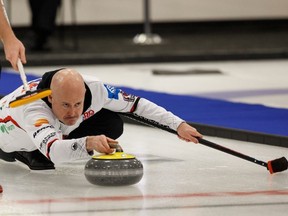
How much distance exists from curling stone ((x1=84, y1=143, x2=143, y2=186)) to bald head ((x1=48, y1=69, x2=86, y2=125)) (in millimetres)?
253

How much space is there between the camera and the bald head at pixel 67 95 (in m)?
4.98

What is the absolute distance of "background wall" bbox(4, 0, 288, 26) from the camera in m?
14.9

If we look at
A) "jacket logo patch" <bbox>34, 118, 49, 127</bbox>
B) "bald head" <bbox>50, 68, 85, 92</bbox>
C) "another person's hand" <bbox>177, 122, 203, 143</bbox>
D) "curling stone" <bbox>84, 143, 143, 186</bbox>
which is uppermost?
"bald head" <bbox>50, 68, 85, 92</bbox>

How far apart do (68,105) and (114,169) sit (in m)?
0.39

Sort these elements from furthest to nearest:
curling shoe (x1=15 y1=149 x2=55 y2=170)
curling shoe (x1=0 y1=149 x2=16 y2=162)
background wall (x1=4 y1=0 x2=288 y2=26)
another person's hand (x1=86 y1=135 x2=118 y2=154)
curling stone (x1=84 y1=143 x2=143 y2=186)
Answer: background wall (x1=4 y1=0 x2=288 y2=26), curling shoe (x1=0 y1=149 x2=16 y2=162), curling shoe (x1=15 y1=149 x2=55 y2=170), curling stone (x1=84 y1=143 x2=143 y2=186), another person's hand (x1=86 y1=135 x2=118 y2=154)

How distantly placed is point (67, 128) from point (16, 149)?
0.32 metres

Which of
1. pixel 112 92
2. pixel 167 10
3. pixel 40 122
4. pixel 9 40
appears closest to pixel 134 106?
pixel 112 92

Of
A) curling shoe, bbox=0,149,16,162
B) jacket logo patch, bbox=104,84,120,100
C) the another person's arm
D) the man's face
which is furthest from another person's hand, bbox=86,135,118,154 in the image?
curling shoe, bbox=0,149,16,162

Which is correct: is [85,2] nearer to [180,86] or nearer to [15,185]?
[180,86]

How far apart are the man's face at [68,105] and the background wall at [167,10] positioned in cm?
978

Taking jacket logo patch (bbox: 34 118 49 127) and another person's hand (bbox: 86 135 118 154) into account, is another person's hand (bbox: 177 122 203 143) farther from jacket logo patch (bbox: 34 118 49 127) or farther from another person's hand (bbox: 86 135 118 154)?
jacket logo patch (bbox: 34 118 49 127)

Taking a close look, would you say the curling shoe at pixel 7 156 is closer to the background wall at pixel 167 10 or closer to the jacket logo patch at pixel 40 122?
the jacket logo patch at pixel 40 122

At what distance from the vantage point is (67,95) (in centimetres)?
498

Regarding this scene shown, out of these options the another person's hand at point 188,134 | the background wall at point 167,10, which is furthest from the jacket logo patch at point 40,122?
the background wall at point 167,10
